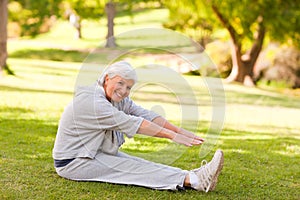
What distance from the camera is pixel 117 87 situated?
4340mm

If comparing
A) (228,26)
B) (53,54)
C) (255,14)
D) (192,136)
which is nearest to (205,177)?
(192,136)

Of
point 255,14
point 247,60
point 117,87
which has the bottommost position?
point 247,60

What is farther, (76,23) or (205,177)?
(76,23)

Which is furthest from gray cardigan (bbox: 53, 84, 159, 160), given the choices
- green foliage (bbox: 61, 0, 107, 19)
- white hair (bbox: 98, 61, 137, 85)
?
green foliage (bbox: 61, 0, 107, 19)

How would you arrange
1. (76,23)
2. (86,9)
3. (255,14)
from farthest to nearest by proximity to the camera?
(76,23)
(86,9)
(255,14)

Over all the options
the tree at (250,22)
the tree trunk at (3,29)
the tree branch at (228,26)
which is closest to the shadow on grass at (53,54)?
the tree at (250,22)

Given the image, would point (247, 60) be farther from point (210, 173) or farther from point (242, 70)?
point (210, 173)

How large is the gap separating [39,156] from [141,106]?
4.59 ft

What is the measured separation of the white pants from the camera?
4578mm

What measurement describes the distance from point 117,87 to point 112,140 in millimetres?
514

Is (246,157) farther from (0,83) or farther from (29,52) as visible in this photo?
(29,52)

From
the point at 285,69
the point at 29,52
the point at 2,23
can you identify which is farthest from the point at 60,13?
the point at 2,23

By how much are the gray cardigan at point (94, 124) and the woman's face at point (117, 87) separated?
6 centimetres

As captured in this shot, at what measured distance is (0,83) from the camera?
13.1 metres
